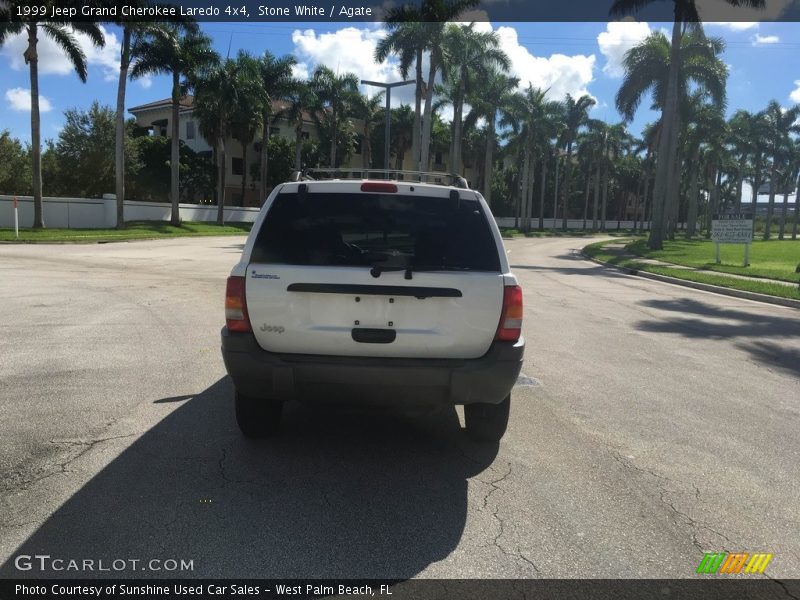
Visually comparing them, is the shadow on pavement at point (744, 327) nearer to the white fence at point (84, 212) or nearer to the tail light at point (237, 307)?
the tail light at point (237, 307)

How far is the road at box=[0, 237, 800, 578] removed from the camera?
10.7ft

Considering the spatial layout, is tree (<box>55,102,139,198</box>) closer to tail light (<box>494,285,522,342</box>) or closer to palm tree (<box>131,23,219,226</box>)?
palm tree (<box>131,23,219,226</box>)

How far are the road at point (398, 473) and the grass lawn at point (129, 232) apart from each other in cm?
2259

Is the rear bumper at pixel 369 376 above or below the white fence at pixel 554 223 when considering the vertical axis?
below

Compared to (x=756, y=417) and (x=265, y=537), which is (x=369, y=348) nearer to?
(x=265, y=537)

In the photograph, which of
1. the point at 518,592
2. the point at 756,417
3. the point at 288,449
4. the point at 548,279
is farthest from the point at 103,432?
the point at 548,279

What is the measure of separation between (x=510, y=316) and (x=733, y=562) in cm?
183

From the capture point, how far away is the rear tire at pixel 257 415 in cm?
457

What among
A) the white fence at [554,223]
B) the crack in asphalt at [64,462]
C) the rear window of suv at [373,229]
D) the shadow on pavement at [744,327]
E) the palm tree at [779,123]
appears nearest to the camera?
the crack in asphalt at [64,462]

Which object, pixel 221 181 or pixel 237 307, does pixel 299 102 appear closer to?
pixel 221 181

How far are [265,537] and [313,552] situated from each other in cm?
30

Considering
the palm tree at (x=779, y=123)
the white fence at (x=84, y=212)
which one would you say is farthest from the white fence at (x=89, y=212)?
the palm tree at (x=779, y=123)

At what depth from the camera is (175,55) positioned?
122 ft

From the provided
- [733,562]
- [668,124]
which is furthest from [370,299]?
[668,124]
